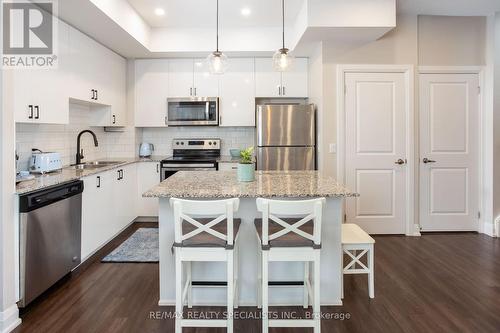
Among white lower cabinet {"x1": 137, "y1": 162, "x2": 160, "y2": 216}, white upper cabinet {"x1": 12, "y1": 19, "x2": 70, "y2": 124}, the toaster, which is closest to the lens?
white upper cabinet {"x1": 12, "y1": 19, "x2": 70, "y2": 124}

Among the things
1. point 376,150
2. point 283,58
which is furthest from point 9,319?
point 376,150

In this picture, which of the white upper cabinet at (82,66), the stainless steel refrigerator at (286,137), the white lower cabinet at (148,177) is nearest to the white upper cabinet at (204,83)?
the stainless steel refrigerator at (286,137)

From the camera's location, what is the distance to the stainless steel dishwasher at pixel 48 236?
7.74 ft

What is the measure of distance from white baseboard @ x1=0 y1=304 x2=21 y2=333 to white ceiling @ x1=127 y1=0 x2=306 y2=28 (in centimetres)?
311

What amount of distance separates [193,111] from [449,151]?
3398 mm

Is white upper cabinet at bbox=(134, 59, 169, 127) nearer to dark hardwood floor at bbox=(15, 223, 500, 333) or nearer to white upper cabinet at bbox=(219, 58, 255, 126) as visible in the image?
white upper cabinet at bbox=(219, 58, 255, 126)

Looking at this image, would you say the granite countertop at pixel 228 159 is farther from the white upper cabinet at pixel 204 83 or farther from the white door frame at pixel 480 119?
the white door frame at pixel 480 119

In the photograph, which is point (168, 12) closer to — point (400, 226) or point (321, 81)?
point (321, 81)

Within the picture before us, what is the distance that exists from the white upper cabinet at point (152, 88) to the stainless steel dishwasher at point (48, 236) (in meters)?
2.19

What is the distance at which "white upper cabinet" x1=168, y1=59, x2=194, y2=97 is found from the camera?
5.02m

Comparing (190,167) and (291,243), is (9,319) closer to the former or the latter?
(291,243)

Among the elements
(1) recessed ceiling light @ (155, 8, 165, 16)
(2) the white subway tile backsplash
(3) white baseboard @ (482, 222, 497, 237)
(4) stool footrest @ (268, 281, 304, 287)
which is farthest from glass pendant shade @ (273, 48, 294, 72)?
(3) white baseboard @ (482, 222, 497, 237)

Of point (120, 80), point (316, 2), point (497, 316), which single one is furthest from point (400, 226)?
point (120, 80)

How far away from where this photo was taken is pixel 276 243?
6.81ft
